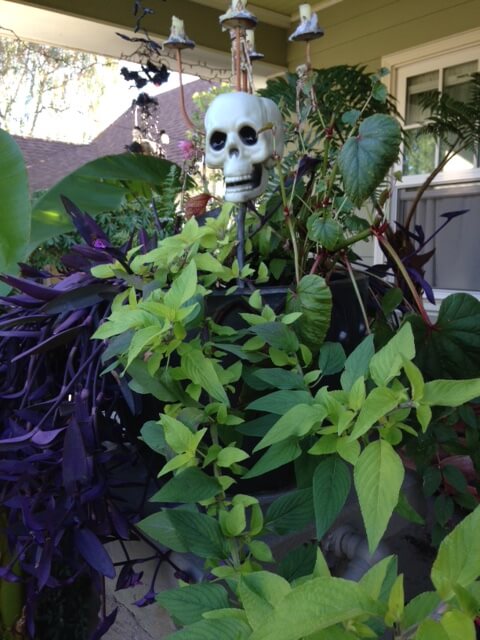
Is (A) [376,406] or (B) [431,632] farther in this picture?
(A) [376,406]

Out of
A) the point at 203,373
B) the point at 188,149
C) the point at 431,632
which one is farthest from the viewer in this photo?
the point at 188,149

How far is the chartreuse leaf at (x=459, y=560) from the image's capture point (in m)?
0.23

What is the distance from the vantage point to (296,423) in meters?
0.33

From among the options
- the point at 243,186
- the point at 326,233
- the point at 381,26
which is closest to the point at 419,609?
the point at 326,233

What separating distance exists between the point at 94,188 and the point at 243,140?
0.78m

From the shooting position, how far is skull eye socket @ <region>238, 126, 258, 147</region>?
574 mm

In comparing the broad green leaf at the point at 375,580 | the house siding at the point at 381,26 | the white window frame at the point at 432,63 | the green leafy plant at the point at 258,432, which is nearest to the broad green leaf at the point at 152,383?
the green leafy plant at the point at 258,432

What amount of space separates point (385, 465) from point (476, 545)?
0.07 m

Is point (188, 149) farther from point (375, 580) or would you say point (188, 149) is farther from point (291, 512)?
point (375, 580)

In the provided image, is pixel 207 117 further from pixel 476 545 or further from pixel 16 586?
pixel 16 586

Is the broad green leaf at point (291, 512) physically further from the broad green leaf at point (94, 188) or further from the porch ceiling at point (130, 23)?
the porch ceiling at point (130, 23)

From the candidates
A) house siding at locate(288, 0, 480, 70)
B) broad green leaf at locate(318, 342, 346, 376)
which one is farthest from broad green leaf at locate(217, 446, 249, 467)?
house siding at locate(288, 0, 480, 70)

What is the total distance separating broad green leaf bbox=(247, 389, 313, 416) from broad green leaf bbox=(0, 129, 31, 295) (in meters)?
0.56

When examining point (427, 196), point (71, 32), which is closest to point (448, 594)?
point (427, 196)
